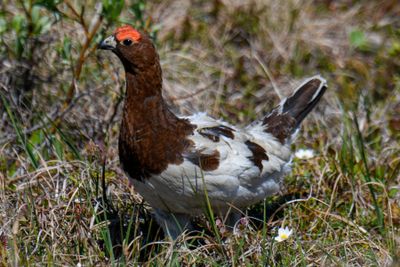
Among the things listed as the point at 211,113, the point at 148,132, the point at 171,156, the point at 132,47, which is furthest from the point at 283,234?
the point at 211,113

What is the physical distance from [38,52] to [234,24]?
5.83 ft

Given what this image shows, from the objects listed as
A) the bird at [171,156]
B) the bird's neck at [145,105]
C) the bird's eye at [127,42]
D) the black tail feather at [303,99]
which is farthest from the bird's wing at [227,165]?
the bird's eye at [127,42]

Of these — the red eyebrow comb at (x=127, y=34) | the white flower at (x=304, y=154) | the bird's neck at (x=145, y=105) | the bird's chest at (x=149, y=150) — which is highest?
the red eyebrow comb at (x=127, y=34)

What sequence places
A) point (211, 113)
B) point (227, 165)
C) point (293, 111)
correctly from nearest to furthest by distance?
point (227, 165) < point (293, 111) < point (211, 113)

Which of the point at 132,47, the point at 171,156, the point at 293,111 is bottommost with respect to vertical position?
the point at 293,111

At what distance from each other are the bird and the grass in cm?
15

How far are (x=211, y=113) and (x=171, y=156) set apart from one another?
6.40 feet

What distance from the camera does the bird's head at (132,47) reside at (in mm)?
3920

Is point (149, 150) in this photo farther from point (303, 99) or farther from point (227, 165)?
point (303, 99)

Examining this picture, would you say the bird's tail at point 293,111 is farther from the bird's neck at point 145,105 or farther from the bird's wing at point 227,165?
the bird's neck at point 145,105

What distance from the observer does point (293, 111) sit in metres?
4.72

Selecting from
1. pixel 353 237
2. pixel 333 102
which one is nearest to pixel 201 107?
pixel 333 102

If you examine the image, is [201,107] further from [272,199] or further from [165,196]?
[165,196]

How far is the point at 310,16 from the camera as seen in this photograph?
6.94 meters
